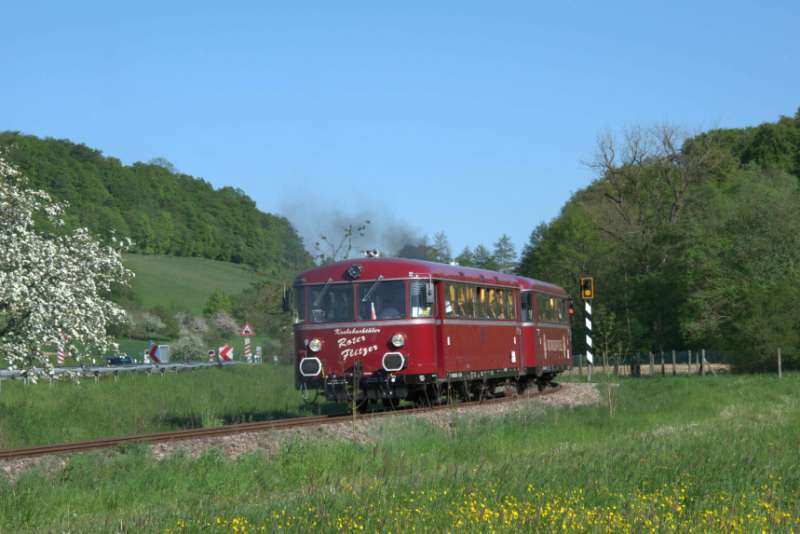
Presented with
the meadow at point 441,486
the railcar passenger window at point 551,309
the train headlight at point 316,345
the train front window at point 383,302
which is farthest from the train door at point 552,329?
the meadow at point 441,486

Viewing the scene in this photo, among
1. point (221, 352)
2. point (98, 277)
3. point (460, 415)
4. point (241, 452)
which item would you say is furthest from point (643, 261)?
point (241, 452)

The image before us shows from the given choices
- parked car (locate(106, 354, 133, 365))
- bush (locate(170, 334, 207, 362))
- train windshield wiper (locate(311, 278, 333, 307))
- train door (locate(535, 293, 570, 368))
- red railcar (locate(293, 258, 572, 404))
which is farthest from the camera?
bush (locate(170, 334, 207, 362))

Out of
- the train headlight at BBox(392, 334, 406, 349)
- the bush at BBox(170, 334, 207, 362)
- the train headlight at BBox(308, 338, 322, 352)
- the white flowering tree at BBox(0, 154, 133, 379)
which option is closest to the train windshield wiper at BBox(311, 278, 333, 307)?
the train headlight at BBox(308, 338, 322, 352)

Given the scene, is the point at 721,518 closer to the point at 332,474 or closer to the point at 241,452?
the point at 332,474

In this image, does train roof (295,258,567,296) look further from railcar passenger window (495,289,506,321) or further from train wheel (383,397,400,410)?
train wheel (383,397,400,410)

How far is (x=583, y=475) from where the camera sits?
1227cm

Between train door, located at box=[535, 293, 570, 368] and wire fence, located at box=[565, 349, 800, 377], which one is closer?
train door, located at box=[535, 293, 570, 368]

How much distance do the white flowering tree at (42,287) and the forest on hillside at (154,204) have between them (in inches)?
2722

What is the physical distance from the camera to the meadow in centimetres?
934

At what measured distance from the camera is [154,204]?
123 metres

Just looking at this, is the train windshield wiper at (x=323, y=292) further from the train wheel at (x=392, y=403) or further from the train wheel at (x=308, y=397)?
the train wheel at (x=392, y=403)

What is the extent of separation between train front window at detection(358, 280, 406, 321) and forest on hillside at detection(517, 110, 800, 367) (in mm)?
15729

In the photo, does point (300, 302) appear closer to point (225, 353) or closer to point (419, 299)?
point (419, 299)

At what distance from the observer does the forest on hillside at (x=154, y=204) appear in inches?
4173
